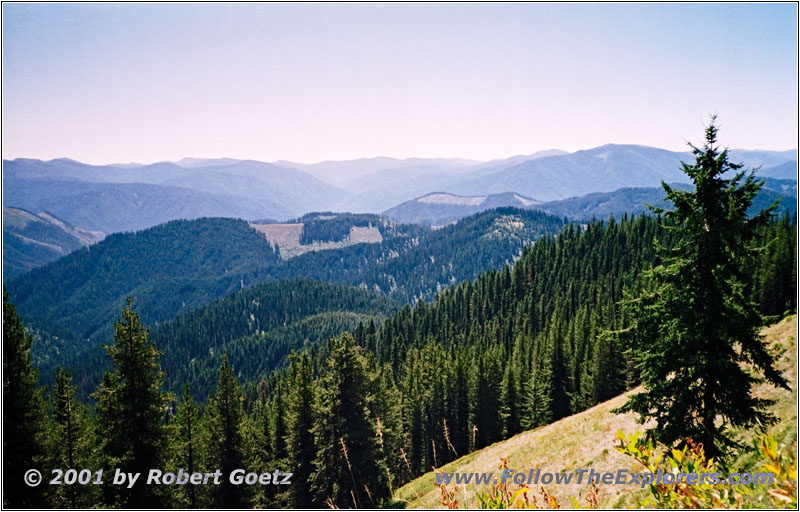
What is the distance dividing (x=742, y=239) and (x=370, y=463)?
24.1 m

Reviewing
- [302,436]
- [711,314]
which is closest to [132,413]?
[302,436]

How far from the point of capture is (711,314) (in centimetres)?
1333

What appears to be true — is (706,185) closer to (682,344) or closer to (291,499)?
(682,344)

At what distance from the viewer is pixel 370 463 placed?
27.7 meters

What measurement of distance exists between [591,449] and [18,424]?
27.7 metres

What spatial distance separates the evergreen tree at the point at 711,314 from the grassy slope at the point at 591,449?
217cm

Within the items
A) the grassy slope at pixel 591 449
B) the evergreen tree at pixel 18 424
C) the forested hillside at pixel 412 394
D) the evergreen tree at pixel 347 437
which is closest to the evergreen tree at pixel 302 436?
the forested hillside at pixel 412 394

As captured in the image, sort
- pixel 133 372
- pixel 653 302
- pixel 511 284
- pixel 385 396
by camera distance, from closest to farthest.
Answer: pixel 653 302 → pixel 133 372 → pixel 385 396 → pixel 511 284

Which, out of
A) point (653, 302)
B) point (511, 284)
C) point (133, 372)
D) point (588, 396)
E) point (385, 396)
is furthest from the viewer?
point (511, 284)

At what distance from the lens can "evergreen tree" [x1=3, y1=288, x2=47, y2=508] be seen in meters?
15.9

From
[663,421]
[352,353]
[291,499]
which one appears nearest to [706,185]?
[663,421]

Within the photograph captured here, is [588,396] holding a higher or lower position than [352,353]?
lower

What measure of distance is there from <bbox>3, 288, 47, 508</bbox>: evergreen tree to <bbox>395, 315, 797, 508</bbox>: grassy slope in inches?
580

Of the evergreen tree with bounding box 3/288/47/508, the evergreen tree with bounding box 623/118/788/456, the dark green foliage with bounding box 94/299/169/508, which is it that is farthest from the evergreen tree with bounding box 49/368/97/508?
the evergreen tree with bounding box 623/118/788/456
